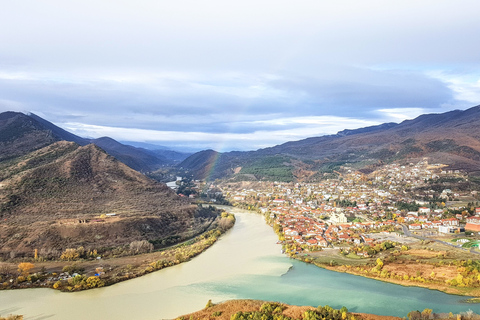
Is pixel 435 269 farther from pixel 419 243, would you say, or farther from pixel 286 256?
pixel 286 256

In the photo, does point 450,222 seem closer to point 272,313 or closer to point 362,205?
point 362,205

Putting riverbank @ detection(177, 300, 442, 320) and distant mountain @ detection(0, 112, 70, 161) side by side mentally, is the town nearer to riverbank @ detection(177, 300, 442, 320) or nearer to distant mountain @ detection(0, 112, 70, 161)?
riverbank @ detection(177, 300, 442, 320)

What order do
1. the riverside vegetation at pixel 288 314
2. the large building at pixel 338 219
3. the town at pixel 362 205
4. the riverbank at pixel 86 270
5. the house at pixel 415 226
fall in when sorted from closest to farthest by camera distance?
the riverside vegetation at pixel 288 314 → the riverbank at pixel 86 270 → the town at pixel 362 205 → the house at pixel 415 226 → the large building at pixel 338 219

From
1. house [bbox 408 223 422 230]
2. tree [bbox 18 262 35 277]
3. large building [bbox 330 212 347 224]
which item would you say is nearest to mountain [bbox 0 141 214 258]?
tree [bbox 18 262 35 277]

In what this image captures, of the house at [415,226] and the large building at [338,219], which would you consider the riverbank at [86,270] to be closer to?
the large building at [338,219]

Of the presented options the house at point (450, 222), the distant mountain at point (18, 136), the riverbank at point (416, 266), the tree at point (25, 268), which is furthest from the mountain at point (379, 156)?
the tree at point (25, 268)

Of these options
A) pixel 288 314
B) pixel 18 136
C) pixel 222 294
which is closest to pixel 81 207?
pixel 222 294
